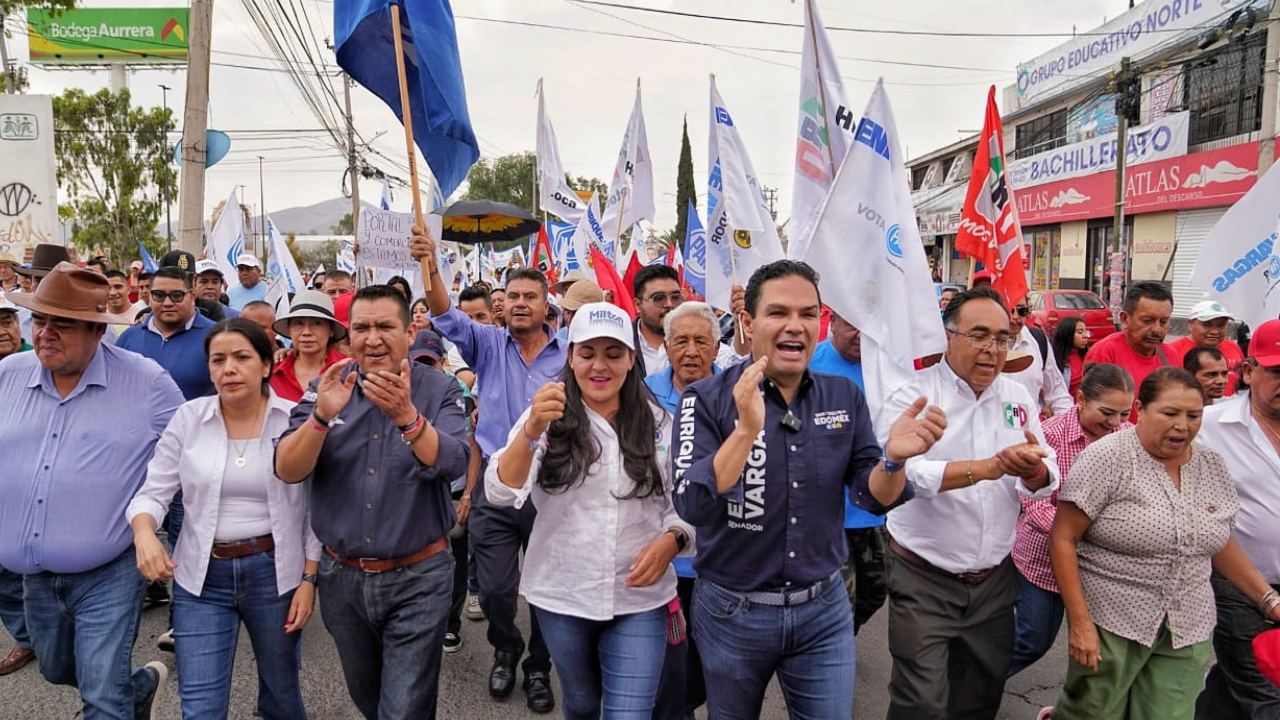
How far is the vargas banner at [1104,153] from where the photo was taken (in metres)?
22.4

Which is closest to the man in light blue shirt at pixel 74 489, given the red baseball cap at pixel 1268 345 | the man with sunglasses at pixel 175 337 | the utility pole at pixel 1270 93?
the man with sunglasses at pixel 175 337

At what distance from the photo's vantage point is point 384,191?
14281mm

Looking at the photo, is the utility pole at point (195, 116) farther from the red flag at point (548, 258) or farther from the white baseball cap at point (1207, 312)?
the white baseball cap at point (1207, 312)

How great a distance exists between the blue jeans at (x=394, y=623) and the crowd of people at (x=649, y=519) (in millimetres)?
11

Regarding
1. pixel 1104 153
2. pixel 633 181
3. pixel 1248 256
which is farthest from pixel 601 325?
pixel 1104 153

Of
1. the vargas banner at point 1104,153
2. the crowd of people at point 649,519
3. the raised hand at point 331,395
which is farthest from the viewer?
the vargas banner at point 1104,153

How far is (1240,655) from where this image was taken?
3314mm

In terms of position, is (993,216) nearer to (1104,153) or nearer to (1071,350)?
(1071,350)

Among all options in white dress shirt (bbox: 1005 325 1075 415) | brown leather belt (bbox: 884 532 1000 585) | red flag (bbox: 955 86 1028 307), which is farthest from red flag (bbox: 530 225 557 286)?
brown leather belt (bbox: 884 532 1000 585)

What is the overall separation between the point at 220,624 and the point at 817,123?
3.85 meters

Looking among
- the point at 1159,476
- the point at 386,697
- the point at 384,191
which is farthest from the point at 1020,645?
the point at 384,191

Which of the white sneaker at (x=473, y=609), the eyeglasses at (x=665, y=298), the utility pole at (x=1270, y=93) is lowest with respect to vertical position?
the white sneaker at (x=473, y=609)

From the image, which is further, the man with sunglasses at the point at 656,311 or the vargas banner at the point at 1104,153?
the vargas banner at the point at 1104,153

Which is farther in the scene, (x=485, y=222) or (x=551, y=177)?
(x=485, y=222)
